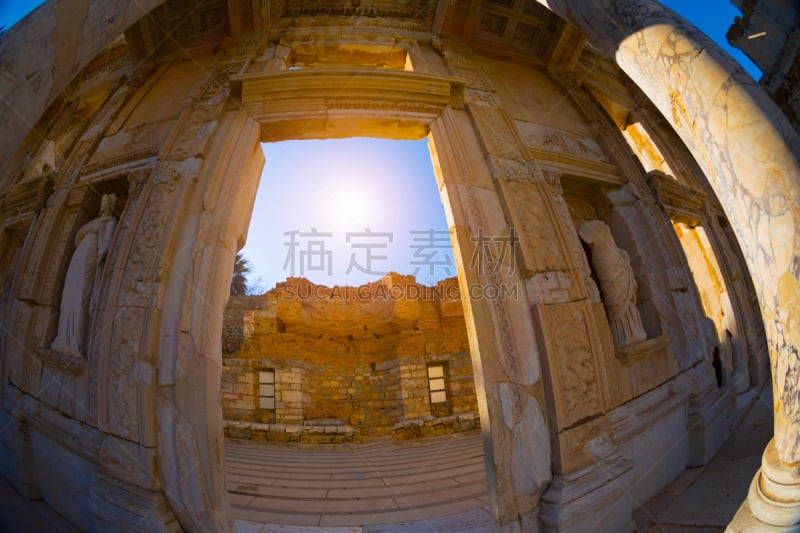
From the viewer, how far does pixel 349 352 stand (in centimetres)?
990

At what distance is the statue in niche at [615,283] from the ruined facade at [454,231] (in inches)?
1.0

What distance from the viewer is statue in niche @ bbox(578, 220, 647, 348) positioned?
9.57 feet

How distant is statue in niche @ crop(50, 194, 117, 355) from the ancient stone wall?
6.75m

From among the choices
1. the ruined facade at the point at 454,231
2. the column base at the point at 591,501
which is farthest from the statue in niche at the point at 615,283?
the column base at the point at 591,501

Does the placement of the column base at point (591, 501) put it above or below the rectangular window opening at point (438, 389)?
above

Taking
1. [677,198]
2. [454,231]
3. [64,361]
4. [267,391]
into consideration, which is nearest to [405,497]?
[454,231]

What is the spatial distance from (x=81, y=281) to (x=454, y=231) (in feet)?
12.1

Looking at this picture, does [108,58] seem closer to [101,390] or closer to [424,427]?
[101,390]

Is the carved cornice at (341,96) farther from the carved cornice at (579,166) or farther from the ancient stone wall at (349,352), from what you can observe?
the ancient stone wall at (349,352)

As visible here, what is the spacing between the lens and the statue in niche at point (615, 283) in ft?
9.57

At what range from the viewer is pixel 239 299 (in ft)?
32.8

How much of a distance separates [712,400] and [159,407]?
5.56 m

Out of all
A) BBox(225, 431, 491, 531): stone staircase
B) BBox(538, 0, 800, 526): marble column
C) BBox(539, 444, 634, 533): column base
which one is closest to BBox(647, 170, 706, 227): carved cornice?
BBox(538, 0, 800, 526): marble column

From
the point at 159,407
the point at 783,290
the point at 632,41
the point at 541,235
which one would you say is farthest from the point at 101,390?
the point at 632,41
